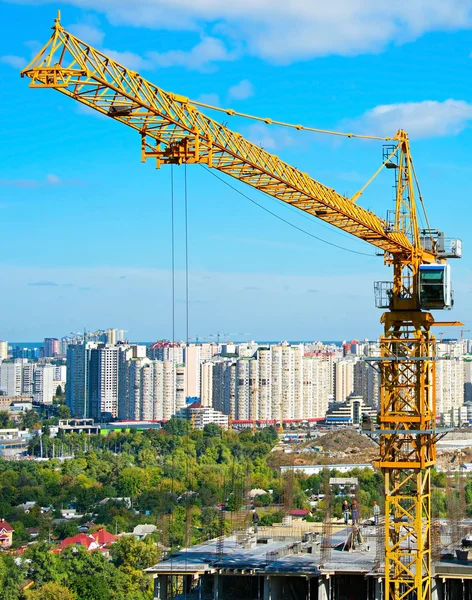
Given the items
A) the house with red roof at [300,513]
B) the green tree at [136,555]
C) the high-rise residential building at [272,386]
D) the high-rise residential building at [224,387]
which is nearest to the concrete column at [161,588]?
the green tree at [136,555]

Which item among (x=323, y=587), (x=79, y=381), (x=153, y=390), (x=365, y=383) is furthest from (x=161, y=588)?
(x=79, y=381)

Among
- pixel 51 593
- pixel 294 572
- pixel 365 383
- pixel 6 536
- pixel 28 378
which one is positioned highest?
pixel 365 383

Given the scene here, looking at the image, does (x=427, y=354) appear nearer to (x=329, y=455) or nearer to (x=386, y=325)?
(x=386, y=325)

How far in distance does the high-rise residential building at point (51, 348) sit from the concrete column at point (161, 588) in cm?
17087

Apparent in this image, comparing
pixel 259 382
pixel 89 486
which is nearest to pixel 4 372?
pixel 259 382

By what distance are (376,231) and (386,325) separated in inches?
60.8

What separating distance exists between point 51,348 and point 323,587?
175m

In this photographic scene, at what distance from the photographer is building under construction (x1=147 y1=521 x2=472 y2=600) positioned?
743 inches

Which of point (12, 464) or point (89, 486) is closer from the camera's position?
point (89, 486)

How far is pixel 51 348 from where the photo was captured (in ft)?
626

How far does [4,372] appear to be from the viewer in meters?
125

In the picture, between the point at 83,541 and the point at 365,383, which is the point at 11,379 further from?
the point at 83,541

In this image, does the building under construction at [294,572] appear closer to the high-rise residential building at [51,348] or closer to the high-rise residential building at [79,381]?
the high-rise residential building at [79,381]

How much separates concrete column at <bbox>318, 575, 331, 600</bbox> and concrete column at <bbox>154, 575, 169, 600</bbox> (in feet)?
9.34
